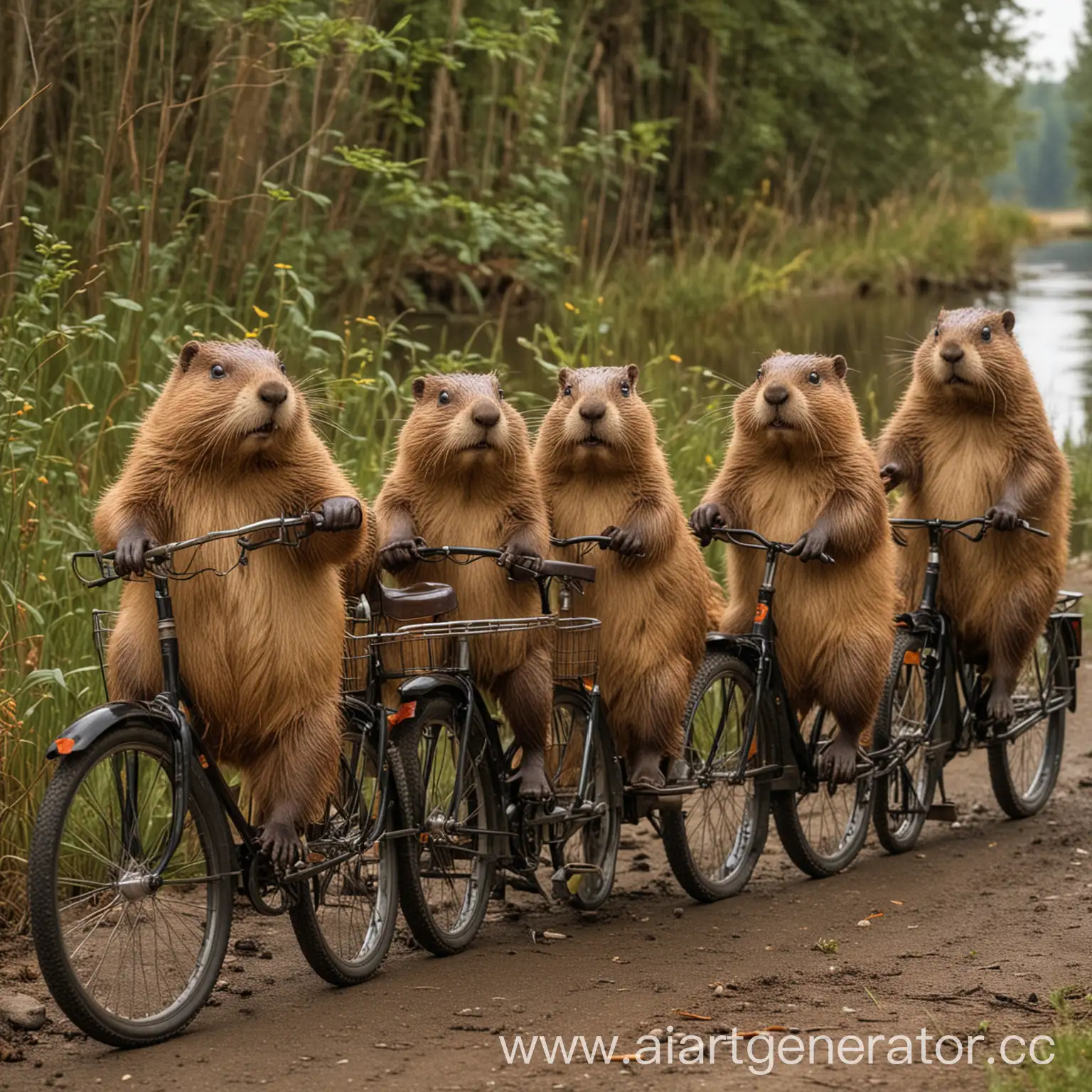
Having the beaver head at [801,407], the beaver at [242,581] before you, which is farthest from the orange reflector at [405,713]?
the beaver head at [801,407]

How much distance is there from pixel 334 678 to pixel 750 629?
1.62 m

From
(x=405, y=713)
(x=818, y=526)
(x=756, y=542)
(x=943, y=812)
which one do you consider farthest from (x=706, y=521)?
(x=943, y=812)

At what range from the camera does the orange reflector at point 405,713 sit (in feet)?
13.9

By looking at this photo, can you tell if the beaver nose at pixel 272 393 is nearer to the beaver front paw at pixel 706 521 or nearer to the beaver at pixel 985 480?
the beaver front paw at pixel 706 521

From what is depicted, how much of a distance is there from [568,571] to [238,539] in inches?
37.0

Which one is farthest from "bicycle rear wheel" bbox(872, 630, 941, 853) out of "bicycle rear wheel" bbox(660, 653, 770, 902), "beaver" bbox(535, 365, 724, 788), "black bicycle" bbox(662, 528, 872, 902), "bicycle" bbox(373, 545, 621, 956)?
"bicycle" bbox(373, 545, 621, 956)

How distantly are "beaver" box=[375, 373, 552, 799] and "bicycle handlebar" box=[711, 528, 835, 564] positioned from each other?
2.32ft

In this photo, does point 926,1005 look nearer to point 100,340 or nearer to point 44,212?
point 100,340

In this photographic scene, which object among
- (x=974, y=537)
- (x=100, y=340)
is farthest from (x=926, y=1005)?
(x=100, y=340)

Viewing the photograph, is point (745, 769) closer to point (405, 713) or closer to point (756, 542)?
point (756, 542)

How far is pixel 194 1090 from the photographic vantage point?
131 inches

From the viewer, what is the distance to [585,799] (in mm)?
4723

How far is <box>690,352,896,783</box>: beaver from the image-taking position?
4918mm

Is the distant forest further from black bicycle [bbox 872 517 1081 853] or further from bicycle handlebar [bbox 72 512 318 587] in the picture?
bicycle handlebar [bbox 72 512 318 587]
